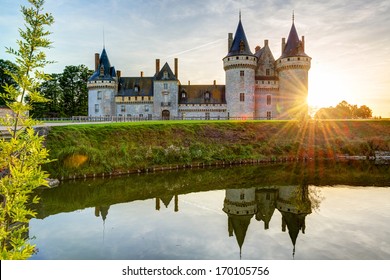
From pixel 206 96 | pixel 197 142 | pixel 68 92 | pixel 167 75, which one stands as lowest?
pixel 197 142

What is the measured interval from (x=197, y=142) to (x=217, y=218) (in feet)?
44.0

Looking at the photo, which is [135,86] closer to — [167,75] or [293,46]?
[167,75]

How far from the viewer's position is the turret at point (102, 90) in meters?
39.3

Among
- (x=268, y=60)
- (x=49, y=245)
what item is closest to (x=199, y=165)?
(x=49, y=245)

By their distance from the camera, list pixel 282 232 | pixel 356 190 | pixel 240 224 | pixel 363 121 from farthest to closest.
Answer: pixel 363 121 → pixel 356 190 → pixel 240 224 → pixel 282 232

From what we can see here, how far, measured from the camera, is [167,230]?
955 cm

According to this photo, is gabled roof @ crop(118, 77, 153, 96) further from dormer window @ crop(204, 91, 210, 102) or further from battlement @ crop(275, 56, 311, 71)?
battlement @ crop(275, 56, 311, 71)

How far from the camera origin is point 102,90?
39.4 meters

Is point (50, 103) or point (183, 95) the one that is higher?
point (183, 95)

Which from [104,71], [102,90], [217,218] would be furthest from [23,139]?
[104,71]

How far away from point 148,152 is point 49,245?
1295cm

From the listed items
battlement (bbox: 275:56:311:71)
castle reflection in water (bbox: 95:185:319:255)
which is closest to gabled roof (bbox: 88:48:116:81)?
battlement (bbox: 275:56:311:71)

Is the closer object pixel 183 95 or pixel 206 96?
pixel 206 96

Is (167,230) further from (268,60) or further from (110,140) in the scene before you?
(268,60)
